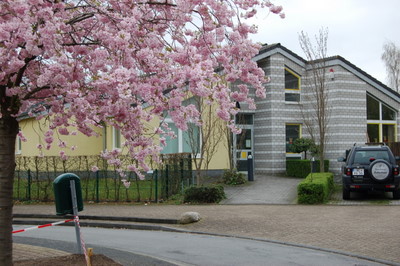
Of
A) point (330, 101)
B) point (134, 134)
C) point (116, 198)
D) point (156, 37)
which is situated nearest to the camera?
point (156, 37)

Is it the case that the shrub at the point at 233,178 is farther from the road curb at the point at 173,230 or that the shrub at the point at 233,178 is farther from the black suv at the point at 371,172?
the road curb at the point at 173,230

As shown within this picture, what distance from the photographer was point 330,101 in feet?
85.8

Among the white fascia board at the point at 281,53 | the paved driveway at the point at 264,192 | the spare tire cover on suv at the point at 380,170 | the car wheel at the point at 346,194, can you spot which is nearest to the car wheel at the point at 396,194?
the spare tire cover on suv at the point at 380,170

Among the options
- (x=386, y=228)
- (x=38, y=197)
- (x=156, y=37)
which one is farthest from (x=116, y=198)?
Result: (x=156, y=37)

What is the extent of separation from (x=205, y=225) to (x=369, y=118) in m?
16.6

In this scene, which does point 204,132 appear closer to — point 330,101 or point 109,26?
point 330,101

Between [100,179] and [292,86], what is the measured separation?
42.2 ft

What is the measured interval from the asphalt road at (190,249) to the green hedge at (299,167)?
13.3m

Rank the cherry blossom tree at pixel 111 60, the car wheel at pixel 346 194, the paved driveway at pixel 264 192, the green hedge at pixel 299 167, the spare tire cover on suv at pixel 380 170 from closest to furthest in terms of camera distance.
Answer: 1. the cherry blossom tree at pixel 111 60
2. the spare tire cover on suv at pixel 380 170
3. the car wheel at pixel 346 194
4. the paved driveway at pixel 264 192
5. the green hedge at pixel 299 167

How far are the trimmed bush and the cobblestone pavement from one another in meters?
0.49

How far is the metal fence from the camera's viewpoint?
1822cm

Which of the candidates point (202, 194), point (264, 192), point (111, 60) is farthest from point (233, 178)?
point (111, 60)

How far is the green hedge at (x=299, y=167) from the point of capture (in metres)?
24.5

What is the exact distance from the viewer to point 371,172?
16.5m
